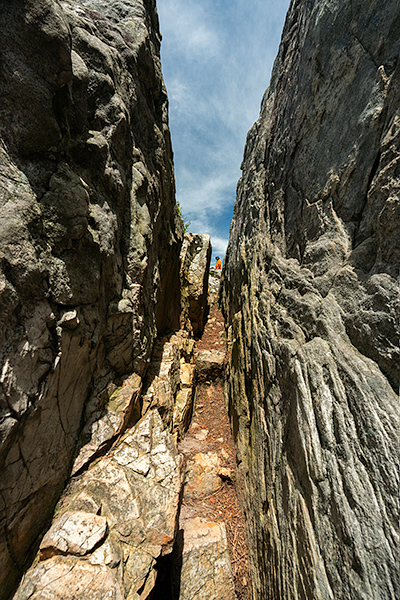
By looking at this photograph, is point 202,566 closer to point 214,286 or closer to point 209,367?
point 209,367

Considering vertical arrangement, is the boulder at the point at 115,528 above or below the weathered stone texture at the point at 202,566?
above

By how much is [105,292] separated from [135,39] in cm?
653

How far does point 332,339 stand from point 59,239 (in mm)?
4438

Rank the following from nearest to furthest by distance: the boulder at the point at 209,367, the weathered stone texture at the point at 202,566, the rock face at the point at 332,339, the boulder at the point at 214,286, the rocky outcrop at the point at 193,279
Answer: the rock face at the point at 332,339
the weathered stone texture at the point at 202,566
the boulder at the point at 209,367
the rocky outcrop at the point at 193,279
the boulder at the point at 214,286

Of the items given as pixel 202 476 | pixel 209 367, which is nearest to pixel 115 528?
pixel 202 476

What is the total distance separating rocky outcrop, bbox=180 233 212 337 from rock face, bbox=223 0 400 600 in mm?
5942

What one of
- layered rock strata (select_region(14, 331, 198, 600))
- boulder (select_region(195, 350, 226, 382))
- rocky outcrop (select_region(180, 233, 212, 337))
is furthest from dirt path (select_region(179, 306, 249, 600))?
rocky outcrop (select_region(180, 233, 212, 337))

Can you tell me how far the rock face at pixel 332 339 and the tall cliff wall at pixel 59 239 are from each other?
3.42 m

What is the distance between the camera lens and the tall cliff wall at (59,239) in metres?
2.84

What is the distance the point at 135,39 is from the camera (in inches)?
233

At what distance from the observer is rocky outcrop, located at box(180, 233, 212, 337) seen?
12.1 m

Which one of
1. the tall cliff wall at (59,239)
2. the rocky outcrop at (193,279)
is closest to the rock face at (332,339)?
A: the tall cliff wall at (59,239)

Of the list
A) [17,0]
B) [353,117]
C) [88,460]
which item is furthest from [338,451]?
[17,0]

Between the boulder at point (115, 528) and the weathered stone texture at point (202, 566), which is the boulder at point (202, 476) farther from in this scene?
the boulder at point (115, 528)
